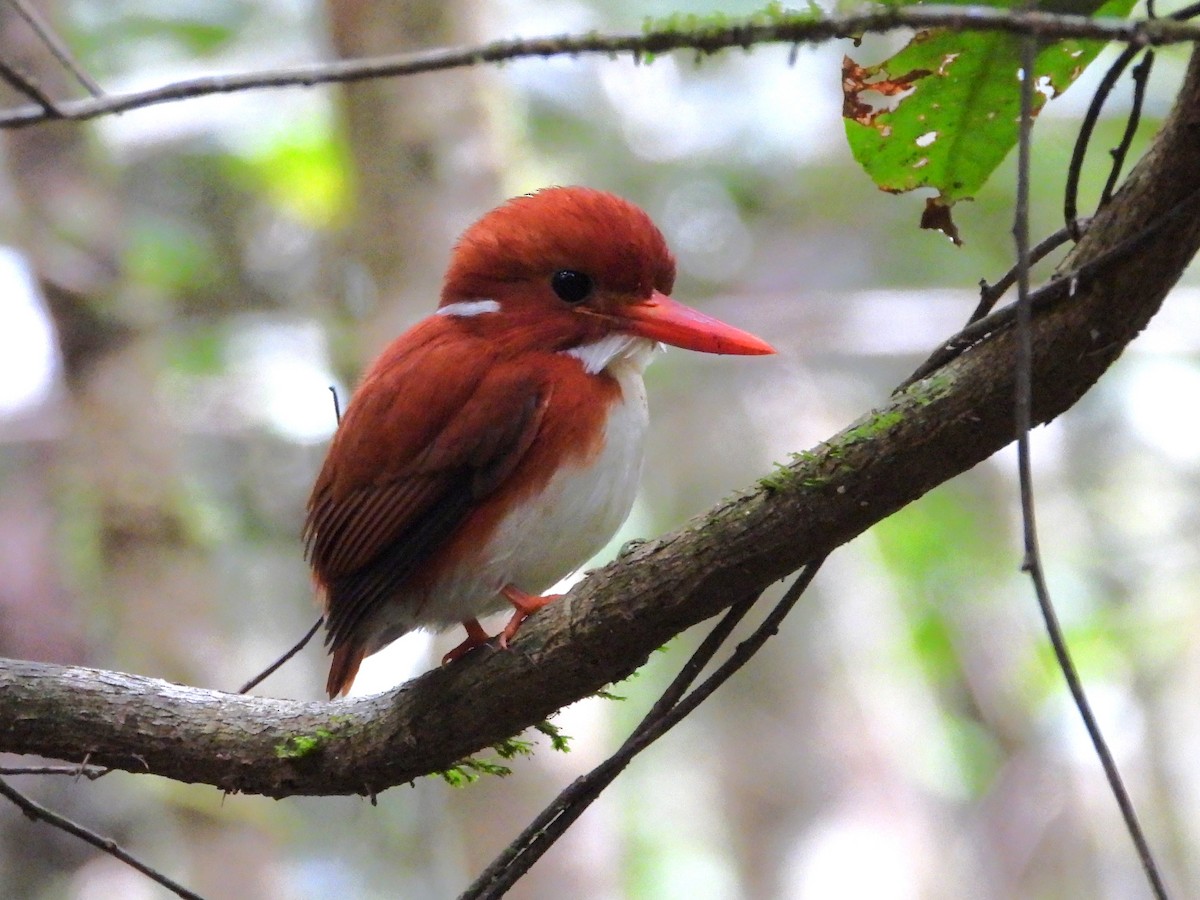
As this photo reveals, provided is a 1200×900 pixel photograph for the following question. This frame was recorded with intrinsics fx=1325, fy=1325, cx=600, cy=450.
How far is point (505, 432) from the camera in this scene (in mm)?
2059

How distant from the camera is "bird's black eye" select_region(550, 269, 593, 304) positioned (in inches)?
88.4

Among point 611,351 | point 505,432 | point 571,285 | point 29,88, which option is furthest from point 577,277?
point 29,88

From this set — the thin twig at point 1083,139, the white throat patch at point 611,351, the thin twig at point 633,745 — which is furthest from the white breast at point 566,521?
the thin twig at point 1083,139

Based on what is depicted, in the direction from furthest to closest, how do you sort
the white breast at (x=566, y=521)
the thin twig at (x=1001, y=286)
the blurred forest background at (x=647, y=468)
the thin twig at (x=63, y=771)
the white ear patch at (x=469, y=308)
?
the blurred forest background at (x=647, y=468) < the white ear patch at (x=469, y=308) < the white breast at (x=566, y=521) < the thin twig at (x=63, y=771) < the thin twig at (x=1001, y=286)

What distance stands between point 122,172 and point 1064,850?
5.57 m

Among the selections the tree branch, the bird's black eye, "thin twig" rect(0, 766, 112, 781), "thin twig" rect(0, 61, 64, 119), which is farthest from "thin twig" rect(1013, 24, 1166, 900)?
"thin twig" rect(0, 766, 112, 781)

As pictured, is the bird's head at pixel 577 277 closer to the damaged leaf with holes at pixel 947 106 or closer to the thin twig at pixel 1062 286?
the damaged leaf with holes at pixel 947 106

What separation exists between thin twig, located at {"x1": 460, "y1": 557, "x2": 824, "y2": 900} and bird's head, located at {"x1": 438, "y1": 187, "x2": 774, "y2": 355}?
59 cm

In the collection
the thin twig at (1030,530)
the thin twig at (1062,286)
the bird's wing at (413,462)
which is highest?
the bird's wing at (413,462)

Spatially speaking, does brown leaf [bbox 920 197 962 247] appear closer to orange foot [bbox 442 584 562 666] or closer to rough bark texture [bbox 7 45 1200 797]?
rough bark texture [bbox 7 45 1200 797]

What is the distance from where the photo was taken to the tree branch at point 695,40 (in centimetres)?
112

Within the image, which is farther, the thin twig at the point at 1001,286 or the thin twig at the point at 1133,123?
the thin twig at the point at 1001,286

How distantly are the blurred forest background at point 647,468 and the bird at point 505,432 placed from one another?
2096 mm

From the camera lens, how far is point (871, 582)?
6047mm
